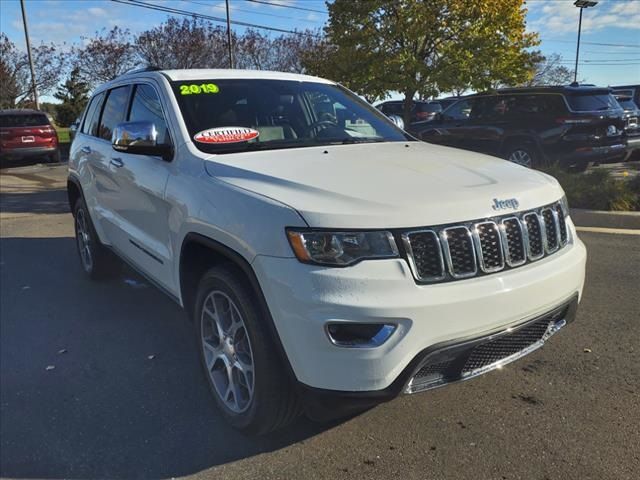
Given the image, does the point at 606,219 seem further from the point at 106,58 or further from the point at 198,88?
the point at 106,58

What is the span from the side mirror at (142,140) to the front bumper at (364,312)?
1.29 m

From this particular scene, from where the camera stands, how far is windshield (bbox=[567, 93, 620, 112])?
32.6 feet

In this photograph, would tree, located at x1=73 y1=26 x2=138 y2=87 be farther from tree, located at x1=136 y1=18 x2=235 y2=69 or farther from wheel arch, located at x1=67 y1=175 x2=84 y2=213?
wheel arch, located at x1=67 y1=175 x2=84 y2=213

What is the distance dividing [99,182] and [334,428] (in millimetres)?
3076

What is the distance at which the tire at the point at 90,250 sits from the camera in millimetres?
5238

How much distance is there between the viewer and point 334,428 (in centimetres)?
294

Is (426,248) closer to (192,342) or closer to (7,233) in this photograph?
(192,342)

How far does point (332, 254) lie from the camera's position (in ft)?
7.70

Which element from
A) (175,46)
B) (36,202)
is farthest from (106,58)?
(36,202)

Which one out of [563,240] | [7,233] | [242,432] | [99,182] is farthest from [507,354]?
[7,233]

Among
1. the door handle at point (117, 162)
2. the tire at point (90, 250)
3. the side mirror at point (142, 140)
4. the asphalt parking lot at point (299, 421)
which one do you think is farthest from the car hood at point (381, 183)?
the tire at point (90, 250)

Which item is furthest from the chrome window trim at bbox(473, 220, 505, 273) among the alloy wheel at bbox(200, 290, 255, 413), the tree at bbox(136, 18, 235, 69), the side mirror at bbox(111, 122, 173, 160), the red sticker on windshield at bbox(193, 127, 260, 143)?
the tree at bbox(136, 18, 235, 69)

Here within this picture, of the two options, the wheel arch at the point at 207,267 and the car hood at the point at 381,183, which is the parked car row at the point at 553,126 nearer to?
the car hood at the point at 381,183

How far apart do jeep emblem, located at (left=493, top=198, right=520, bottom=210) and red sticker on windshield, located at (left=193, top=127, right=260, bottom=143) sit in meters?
1.54
